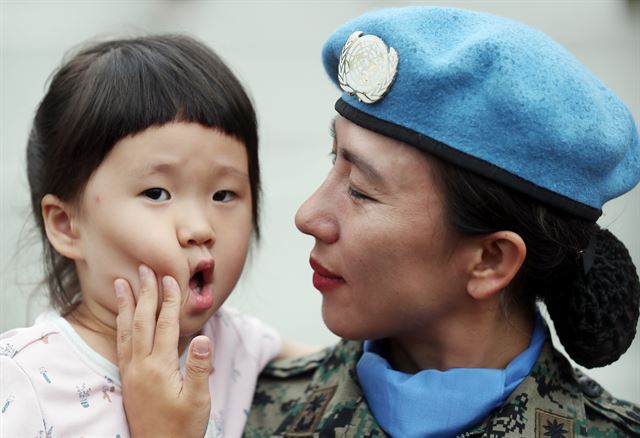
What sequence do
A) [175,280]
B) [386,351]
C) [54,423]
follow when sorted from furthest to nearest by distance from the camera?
[386,351], [175,280], [54,423]

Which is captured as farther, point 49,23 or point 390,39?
point 49,23

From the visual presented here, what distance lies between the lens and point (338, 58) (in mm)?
2326

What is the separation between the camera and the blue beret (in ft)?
6.73

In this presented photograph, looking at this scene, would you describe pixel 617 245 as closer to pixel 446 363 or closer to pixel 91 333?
pixel 446 363

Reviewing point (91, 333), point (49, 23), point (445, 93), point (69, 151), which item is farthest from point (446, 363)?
point (49, 23)

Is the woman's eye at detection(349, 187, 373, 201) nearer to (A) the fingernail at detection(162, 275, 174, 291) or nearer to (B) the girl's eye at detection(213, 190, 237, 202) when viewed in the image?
(B) the girl's eye at detection(213, 190, 237, 202)

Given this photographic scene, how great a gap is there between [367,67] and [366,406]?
867 millimetres

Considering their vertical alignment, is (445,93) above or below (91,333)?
above

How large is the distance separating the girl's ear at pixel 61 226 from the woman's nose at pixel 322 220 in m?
0.58

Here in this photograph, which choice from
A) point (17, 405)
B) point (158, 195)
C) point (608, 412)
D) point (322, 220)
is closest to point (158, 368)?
point (17, 405)

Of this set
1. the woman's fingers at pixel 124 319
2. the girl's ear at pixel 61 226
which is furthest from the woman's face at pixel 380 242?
the girl's ear at pixel 61 226

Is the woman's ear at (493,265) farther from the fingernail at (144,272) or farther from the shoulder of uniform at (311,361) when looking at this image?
the fingernail at (144,272)

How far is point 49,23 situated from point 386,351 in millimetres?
4122

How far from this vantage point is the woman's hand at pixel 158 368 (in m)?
2.09
